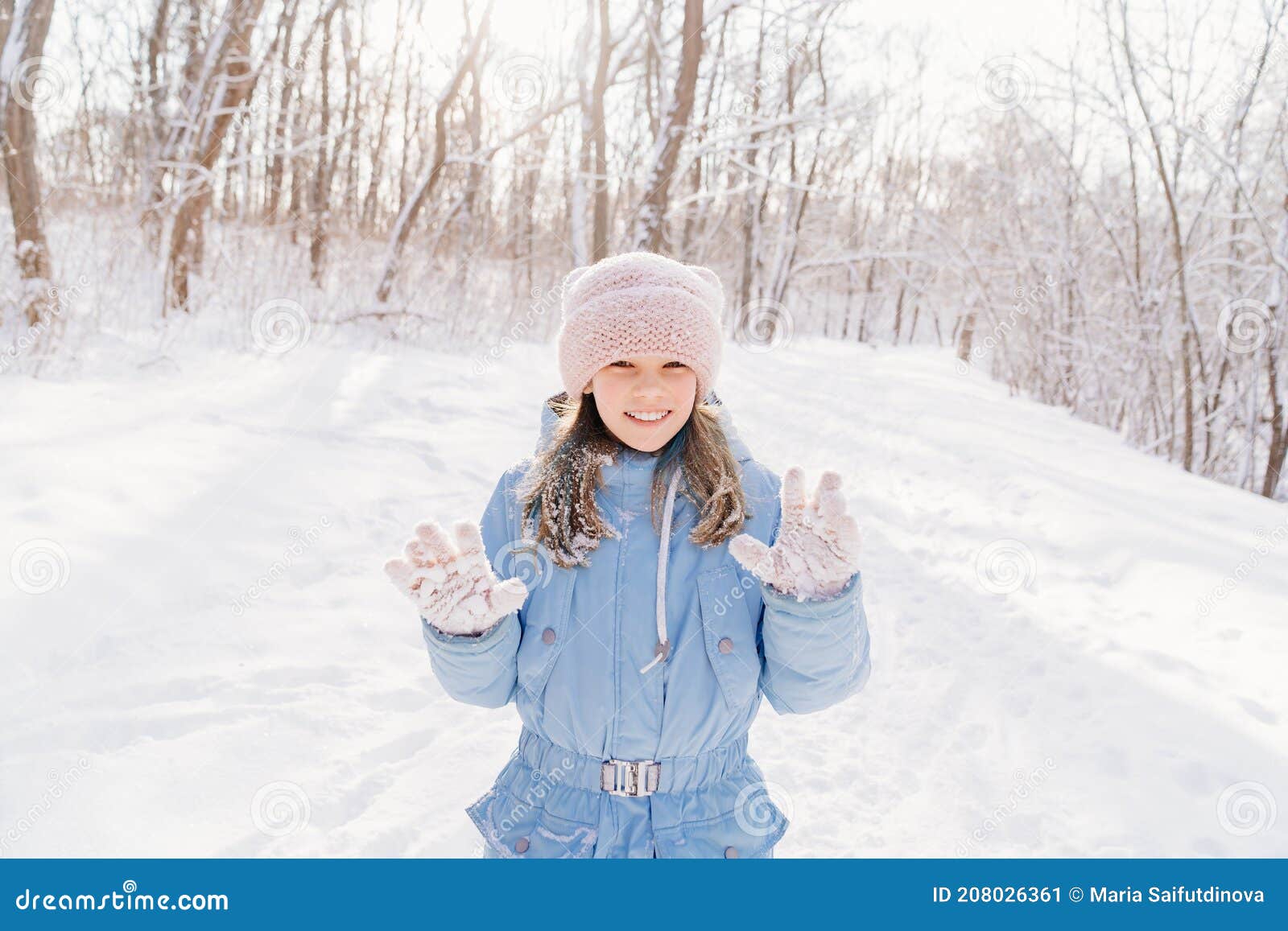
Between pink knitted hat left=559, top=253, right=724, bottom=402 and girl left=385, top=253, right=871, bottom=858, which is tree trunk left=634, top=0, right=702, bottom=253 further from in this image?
girl left=385, top=253, right=871, bottom=858

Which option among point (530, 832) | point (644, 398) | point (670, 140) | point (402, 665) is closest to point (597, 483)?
point (644, 398)

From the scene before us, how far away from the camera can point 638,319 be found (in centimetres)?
142

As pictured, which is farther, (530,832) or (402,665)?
(402,665)

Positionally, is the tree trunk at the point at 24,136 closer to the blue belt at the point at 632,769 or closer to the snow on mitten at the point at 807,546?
the blue belt at the point at 632,769

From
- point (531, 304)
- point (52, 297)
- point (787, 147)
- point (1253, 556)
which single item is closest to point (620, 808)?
point (1253, 556)

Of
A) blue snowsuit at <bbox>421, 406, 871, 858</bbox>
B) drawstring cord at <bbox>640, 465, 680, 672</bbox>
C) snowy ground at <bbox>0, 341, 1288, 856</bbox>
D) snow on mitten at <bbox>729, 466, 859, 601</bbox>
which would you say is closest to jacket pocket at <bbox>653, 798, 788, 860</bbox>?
blue snowsuit at <bbox>421, 406, 871, 858</bbox>

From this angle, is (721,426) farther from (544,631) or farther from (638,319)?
(544,631)

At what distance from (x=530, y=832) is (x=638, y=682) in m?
0.33

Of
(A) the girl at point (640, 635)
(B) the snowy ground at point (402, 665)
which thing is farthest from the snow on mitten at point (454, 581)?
(B) the snowy ground at point (402, 665)

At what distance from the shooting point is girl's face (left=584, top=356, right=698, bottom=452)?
1.42 metres

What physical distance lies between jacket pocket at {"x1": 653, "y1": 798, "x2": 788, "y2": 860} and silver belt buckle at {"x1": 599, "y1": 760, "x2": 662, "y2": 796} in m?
0.08

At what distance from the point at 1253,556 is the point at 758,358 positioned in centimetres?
1219

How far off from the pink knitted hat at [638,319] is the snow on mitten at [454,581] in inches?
13.4
